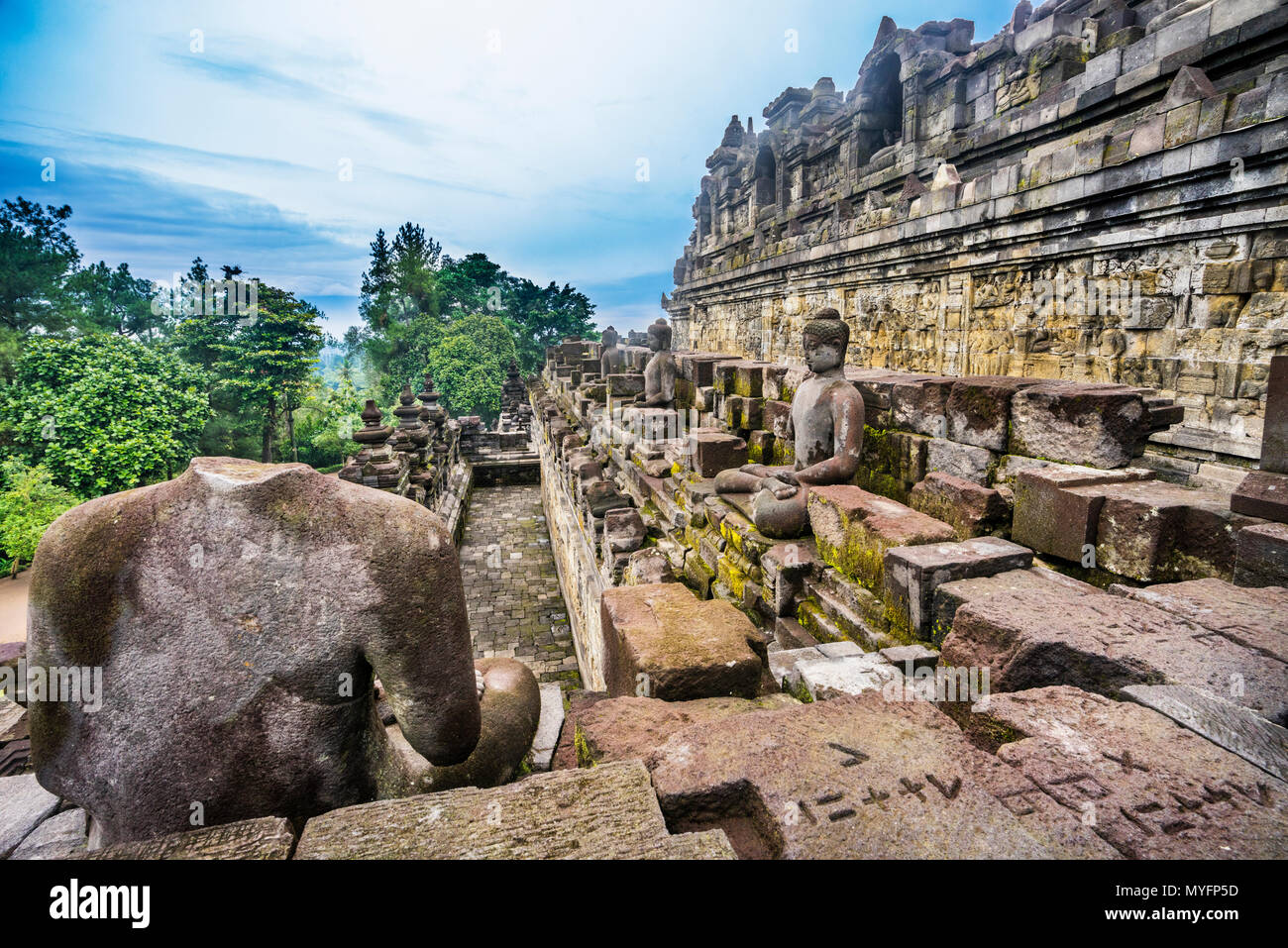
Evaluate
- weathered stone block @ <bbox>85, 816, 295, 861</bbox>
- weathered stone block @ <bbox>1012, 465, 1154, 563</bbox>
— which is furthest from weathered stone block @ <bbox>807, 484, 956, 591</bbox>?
weathered stone block @ <bbox>85, 816, 295, 861</bbox>

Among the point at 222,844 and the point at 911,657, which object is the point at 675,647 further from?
the point at 222,844

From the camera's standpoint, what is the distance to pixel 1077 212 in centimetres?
620

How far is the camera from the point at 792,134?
15.6 m

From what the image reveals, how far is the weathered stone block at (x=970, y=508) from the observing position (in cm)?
307

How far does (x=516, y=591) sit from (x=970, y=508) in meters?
8.21

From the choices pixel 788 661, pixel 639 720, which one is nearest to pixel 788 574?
pixel 788 661

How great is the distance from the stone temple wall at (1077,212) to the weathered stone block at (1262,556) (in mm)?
3435

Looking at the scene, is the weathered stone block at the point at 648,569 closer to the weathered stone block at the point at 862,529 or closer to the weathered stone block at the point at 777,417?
the weathered stone block at the point at 777,417

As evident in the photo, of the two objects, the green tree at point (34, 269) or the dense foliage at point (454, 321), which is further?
the dense foliage at point (454, 321)

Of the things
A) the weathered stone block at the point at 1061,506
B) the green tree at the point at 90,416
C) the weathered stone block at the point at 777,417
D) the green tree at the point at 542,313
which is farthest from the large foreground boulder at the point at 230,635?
the green tree at the point at 542,313

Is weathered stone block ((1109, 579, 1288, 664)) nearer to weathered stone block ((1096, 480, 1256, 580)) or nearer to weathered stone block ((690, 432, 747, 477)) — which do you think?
weathered stone block ((1096, 480, 1256, 580))

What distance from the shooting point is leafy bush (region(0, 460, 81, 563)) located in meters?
14.8
